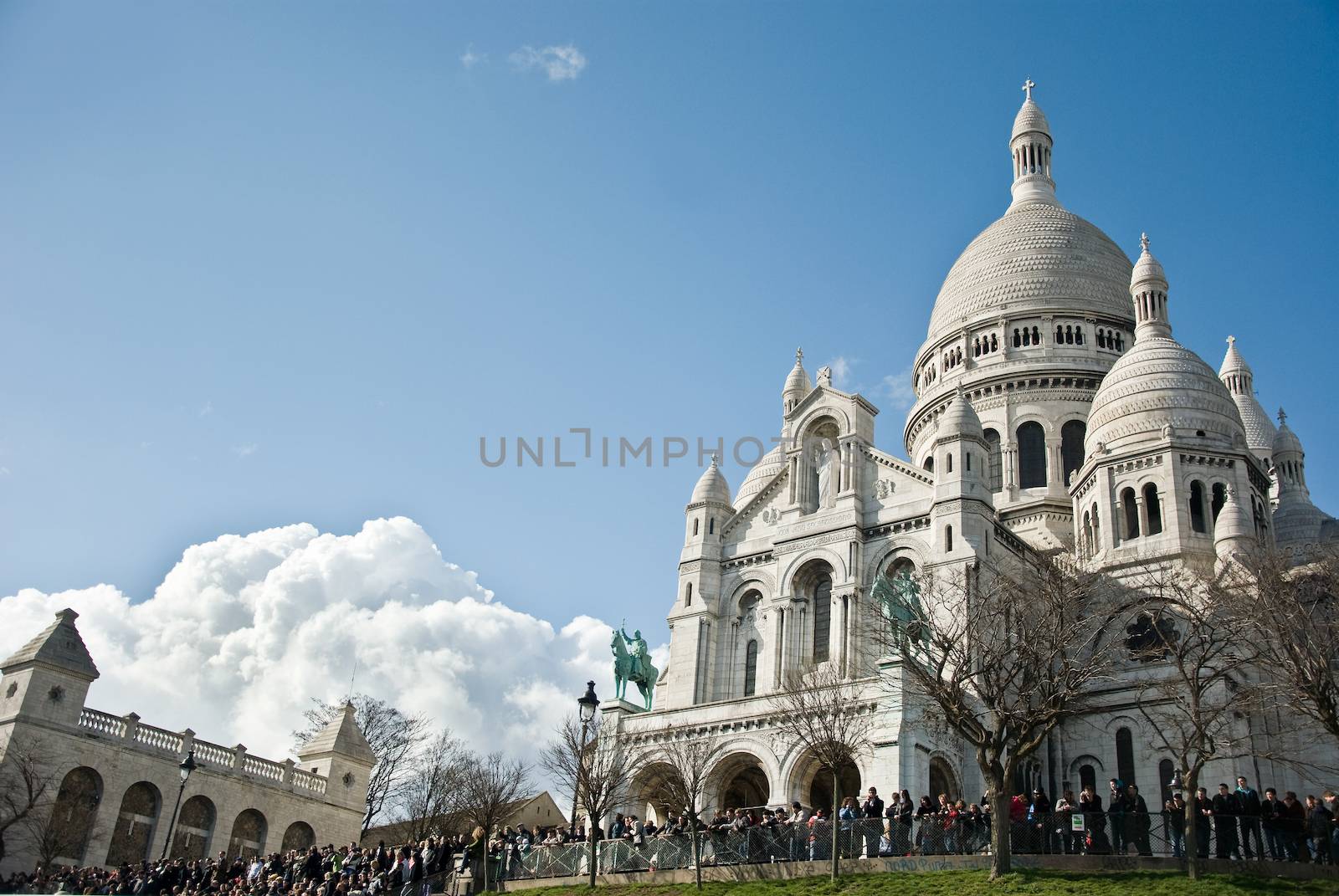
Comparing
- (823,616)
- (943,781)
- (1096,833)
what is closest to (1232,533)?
(943,781)

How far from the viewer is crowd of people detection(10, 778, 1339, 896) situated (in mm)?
26453

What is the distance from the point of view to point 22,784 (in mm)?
39594

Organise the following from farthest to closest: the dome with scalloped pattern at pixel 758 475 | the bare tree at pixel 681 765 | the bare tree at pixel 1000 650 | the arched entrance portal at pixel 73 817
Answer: the dome with scalloped pattern at pixel 758 475 → the arched entrance portal at pixel 73 817 → the bare tree at pixel 681 765 → the bare tree at pixel 1000 650

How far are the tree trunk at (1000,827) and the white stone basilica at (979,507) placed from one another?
1102 centimetres

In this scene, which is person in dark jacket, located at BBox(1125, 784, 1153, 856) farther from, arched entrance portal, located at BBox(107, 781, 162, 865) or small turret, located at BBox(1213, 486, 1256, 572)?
arched entrance portal, located at BBox(107, 781, 162, 865)

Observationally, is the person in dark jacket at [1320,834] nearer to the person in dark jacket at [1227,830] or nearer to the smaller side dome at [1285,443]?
the person in dark jacket at [1227,830]

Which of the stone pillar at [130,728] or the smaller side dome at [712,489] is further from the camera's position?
the smaller side dome at [712,489]

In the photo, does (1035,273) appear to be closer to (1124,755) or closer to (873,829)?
(1124,755)

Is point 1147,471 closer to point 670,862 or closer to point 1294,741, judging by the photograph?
point 1294,741

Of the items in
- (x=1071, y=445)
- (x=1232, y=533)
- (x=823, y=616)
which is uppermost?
(x=1071, y=445)

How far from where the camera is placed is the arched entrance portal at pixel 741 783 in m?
43.4

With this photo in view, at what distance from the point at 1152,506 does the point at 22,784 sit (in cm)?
4093

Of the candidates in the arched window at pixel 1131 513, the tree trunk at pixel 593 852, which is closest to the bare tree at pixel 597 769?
the tree trunk at pixel 593 852

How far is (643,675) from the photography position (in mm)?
48031
